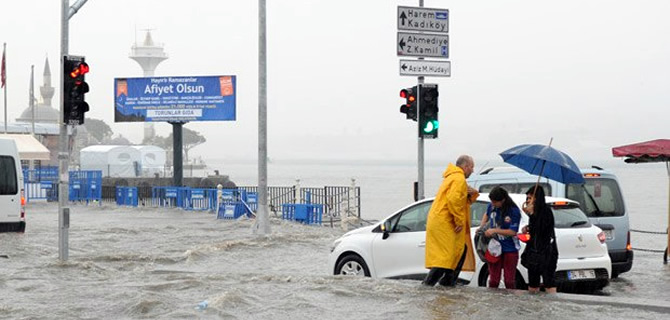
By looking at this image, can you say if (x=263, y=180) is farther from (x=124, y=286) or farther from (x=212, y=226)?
(x=124, y=286)

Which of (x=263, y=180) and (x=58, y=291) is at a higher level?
(x=263, y=180)

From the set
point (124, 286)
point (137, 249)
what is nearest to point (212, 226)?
point (137, 249)

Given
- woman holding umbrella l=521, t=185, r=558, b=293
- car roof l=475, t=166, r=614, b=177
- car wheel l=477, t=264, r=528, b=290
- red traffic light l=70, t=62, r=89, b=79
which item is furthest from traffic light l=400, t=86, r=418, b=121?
woman holding umbrella l=521, t=185, r=558, b=293

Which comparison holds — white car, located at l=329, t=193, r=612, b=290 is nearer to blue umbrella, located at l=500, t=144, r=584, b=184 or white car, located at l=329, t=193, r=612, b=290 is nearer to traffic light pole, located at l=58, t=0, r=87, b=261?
blue umbrella, located at l=500, t=144, r=584, b=184

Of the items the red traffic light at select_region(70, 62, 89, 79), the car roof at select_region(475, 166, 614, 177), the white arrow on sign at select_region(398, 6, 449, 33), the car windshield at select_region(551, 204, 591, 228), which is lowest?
the car windshield at select_region(551, 204, 591, 228)

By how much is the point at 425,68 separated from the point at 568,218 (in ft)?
23.2

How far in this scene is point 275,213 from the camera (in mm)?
34469

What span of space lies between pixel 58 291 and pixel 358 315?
4.85 metres

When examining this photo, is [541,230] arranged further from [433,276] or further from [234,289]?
[234,289]

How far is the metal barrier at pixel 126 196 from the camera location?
43.1 meters

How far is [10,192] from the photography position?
22500 millimetres

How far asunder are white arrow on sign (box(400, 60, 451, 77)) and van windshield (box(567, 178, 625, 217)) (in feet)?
15.1

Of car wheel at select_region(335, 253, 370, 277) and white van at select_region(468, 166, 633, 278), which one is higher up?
white van at select_region(468, 166, 633, 278)

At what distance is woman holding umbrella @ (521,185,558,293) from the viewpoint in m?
11.4
